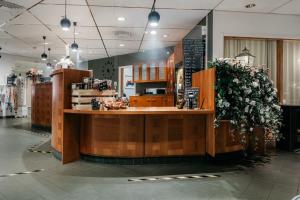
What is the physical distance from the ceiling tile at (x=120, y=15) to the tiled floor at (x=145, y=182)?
3.67m

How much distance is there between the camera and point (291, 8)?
6062 millimetres

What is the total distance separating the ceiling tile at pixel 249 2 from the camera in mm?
5661

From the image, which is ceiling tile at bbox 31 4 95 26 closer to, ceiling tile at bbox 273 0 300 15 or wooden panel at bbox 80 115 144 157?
wooden panel at bbox 80 115 144 157

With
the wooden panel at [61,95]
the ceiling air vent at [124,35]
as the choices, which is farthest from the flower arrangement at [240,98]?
the ceiling air vent at [124,35]

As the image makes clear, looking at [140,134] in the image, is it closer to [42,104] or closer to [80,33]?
[80,33]

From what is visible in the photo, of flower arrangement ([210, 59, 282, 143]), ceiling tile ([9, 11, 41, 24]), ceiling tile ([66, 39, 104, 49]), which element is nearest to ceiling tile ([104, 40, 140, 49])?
ceiling tile ([66, 39, 104, 49])

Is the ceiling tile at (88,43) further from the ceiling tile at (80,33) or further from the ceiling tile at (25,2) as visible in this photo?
the ceiling tile at (25,2)

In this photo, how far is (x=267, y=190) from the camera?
347cm

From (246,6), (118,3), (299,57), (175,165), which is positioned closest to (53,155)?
(175,165)

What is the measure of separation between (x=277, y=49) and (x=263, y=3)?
1521 mm

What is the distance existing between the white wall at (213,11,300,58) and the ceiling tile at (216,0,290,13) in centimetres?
18

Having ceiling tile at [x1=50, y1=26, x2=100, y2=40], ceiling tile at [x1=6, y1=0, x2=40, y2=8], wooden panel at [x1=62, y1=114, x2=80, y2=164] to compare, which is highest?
ceiling tile at [x1=6, y1=0, x2=40, y2=8]

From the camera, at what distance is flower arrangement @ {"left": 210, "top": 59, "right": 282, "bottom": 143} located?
440 centimetres

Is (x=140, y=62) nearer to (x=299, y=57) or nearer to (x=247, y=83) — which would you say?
(x=299, y=57)
